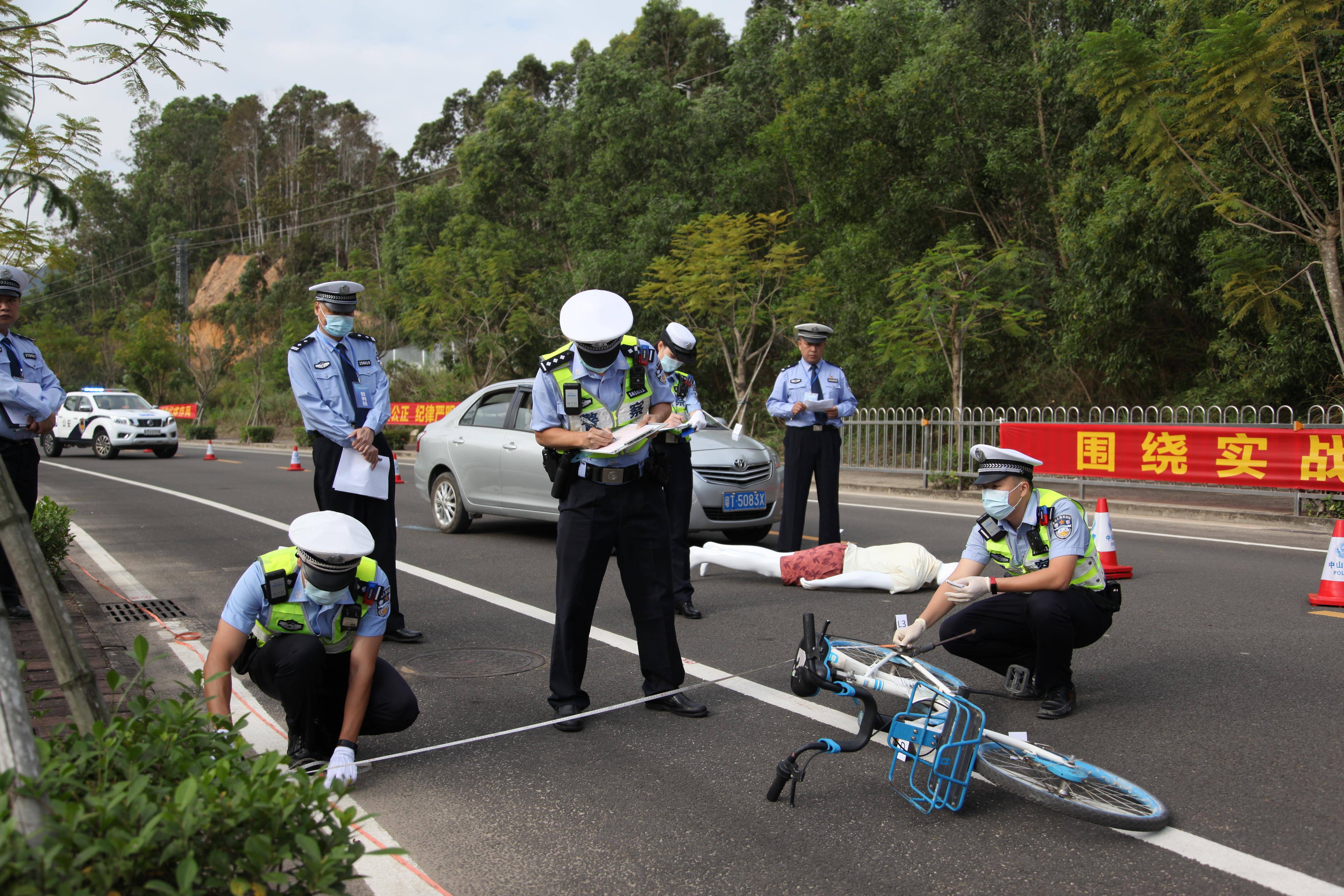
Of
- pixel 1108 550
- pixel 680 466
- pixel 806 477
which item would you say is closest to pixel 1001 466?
pixel 680 466

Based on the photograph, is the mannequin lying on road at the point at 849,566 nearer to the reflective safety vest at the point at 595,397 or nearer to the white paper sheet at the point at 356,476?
the white paper sheet at the point at 356,476

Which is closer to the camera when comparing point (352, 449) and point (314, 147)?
point (352, 449)

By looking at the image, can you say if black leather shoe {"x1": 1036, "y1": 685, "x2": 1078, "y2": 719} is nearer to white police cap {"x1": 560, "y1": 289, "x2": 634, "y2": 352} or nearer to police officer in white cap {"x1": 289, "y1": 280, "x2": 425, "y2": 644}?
white police cap {"x1": 560, "y1": 289, "x2": 634, "y2": 352}

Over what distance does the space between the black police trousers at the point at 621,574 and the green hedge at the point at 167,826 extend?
224cm

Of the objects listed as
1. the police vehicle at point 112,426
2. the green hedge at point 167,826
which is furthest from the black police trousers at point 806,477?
the police vehicle at point 112,426

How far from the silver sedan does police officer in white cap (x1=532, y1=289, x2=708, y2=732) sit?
12.4ft

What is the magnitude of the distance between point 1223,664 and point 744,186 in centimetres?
2577

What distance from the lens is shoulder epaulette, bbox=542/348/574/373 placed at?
4609mm

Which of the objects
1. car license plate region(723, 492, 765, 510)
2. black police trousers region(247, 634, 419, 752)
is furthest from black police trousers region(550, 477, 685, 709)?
car license plate region(723, 492, 765, 510)

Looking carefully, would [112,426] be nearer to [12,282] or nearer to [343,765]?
[12,282]

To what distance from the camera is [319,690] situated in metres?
3.89

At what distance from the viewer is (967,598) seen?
4414mm

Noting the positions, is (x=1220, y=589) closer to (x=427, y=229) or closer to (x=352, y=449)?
(x=352, y=449)

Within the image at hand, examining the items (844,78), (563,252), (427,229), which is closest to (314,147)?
(427,229)
